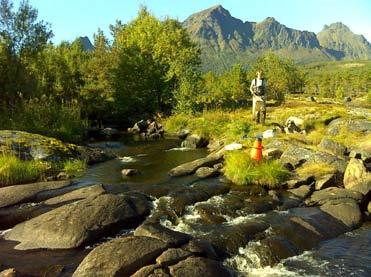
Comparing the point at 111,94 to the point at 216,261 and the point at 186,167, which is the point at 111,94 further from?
the point at 216,261

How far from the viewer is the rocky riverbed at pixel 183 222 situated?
33.7ft

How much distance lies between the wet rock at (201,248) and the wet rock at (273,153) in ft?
35.1

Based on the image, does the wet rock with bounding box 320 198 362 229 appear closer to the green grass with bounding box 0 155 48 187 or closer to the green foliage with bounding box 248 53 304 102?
the green grass with bounding box 0 155 48 187

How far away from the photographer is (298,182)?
1827cm

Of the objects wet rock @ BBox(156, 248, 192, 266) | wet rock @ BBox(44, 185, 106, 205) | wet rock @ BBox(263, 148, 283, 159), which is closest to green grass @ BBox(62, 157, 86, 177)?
wet rock @ BBox(44, 185, 106, 205)

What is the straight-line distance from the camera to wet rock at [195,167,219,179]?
66.6 feet

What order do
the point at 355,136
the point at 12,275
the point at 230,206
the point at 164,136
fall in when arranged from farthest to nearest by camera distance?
the point at 164,136 → the point at 355,136 → the point at 230,206 → the point at 12,275

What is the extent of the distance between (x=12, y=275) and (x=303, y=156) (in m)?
14.8

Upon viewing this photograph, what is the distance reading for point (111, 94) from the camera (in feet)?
163

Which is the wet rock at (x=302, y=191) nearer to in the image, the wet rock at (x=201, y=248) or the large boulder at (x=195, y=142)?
the wet rock at (x=201, y=248)

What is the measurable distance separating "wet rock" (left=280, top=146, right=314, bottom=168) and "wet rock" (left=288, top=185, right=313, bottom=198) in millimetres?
2592

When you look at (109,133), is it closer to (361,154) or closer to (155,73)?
(155,73)

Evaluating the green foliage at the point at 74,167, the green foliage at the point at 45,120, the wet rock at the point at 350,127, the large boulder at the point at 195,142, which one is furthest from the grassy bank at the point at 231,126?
the green foliage at the point at 74,167

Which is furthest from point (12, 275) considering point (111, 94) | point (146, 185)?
point (111, 94)
